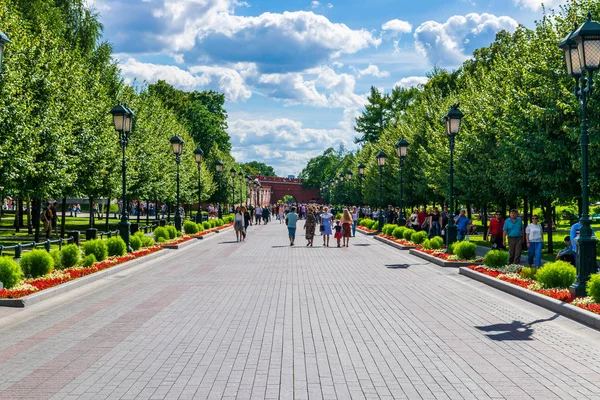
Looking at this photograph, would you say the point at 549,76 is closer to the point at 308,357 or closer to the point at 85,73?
the point at 308,357

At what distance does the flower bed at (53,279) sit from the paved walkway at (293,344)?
1.77 feet

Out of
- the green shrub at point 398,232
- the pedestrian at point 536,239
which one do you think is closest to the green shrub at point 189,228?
the green shrub at point 398,232

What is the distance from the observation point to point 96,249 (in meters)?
18.7

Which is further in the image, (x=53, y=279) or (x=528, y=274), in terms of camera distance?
(x=528, y=274)

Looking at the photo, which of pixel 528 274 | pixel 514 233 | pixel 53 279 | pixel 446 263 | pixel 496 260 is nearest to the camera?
pixel 53 279

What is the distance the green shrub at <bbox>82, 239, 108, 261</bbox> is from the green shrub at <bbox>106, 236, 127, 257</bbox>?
151 cm

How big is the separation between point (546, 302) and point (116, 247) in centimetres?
1323

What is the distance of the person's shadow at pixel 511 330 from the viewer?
8.83 metres

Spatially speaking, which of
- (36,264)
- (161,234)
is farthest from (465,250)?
(161,234)

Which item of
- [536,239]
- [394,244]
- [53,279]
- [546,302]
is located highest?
[536,239]

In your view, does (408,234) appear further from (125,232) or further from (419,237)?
(125,232)

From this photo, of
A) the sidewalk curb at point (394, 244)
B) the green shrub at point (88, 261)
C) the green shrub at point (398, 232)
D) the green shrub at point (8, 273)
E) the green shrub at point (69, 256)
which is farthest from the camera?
the green shrub at point (398, 232)

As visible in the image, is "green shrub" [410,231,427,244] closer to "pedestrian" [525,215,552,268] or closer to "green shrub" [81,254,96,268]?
"pedestrian" [525,215,552,268]

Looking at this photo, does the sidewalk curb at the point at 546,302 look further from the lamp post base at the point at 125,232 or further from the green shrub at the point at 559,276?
the lamp post base at the point at 125,232
